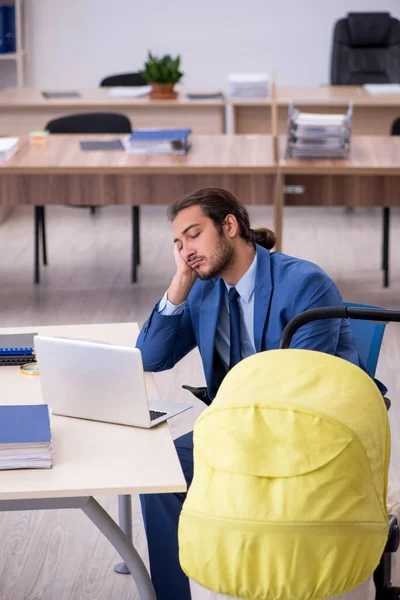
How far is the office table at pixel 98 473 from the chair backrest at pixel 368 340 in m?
0.77

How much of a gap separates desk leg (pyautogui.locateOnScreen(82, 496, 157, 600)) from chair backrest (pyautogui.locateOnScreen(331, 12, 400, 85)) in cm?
601

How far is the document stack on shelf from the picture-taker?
4707 millimetres

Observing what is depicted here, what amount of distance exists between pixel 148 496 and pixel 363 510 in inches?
35.3

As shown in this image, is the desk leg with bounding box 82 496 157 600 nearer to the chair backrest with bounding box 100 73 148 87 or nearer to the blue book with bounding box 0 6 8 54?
the chair backrest with bounding box 100 73 148 87

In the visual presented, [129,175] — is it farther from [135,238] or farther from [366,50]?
[366,50]

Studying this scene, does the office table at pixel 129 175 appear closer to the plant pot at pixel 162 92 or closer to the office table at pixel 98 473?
the plant pot at pixel 162 92

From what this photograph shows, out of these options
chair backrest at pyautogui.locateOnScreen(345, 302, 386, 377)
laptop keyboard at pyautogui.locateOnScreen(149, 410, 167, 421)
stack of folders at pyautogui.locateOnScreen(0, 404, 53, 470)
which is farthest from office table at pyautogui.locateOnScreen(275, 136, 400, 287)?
stack of folders at pyautogui.locateOnScreen(0, 404, 53, 470)

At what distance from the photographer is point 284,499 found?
1.44 meters

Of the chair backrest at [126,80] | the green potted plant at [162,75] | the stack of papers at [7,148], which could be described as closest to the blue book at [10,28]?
the chair backrest at [126,80]

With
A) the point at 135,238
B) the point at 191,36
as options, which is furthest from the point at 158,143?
the point at 191,36

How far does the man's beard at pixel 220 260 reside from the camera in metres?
2.44

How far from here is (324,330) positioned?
7.54ft

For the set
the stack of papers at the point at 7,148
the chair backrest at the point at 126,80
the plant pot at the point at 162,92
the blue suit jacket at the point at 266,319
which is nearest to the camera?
the blue suit jacket at the point at 266,319

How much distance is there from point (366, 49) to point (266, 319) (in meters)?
5.59
